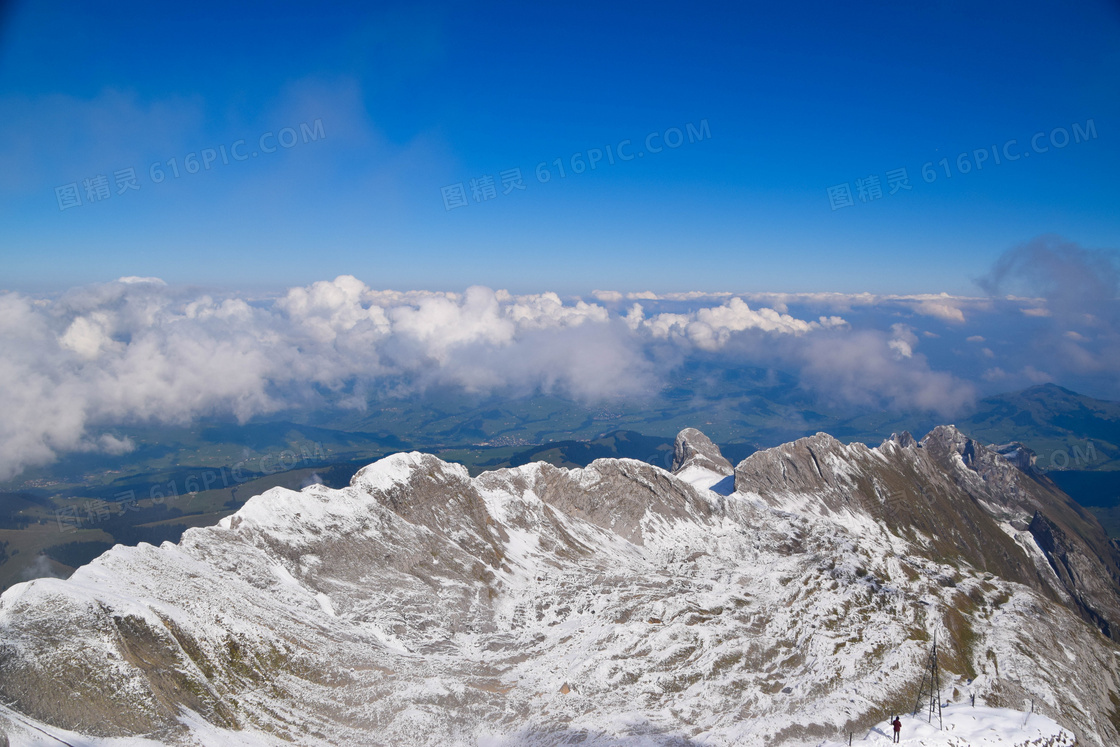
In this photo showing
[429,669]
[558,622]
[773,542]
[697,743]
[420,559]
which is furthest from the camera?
[773,542]

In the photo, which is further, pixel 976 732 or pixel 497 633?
pixel 497 633

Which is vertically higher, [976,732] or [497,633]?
[497,633]

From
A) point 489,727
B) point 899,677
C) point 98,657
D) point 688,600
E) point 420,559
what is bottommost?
point 899,677

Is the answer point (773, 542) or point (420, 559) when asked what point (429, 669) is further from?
point (773, 542)

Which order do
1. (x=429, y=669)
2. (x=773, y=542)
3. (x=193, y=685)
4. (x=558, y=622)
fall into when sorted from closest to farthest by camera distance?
(x=193, y=685)
(x=429, y=669)
(x=558, y=622)
(x=773, y=542)

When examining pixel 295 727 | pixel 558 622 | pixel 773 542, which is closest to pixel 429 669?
pixel 295 727
